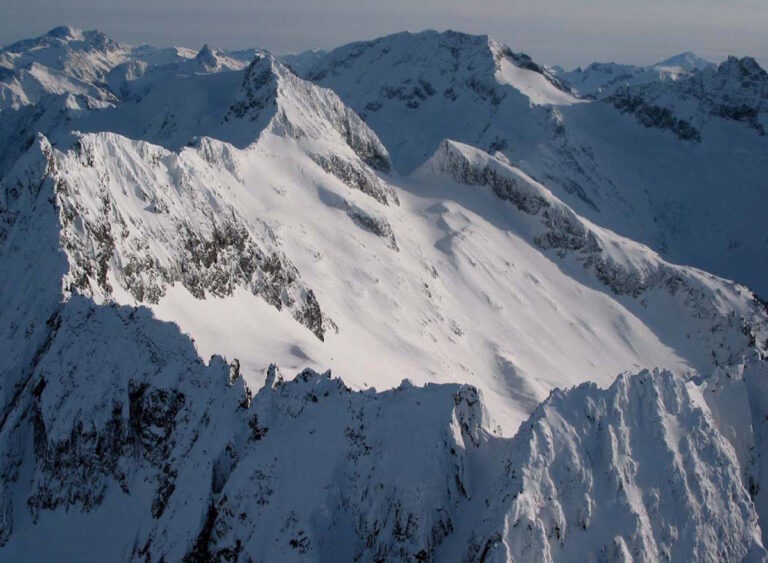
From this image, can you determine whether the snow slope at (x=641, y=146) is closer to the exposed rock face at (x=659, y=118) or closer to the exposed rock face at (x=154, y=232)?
the exposed rock face at (x=659, y=118)

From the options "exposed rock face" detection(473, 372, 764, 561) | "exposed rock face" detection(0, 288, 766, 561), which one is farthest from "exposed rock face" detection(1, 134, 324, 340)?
"exposed rock face" detection(473, 372, 764, 561)

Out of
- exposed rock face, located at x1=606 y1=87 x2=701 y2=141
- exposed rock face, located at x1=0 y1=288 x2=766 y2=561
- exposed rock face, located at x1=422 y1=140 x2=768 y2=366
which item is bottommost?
exposed rock face, located at x1=422 y1=140 x2=768 y2=366

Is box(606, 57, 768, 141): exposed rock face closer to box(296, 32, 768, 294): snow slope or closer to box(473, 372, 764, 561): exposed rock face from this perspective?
box(296, 32, 768, 294): snow slope

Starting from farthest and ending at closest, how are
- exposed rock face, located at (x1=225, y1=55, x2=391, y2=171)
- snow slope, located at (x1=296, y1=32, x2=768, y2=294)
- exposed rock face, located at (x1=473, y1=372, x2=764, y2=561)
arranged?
snow slope, located at (x1=296, y1=32, x2=768, y2=294)
exposed rock face, located at (x1=225, y1=55, x2=391, y2=171)
exposed rock face, located at (x1=473, y1=372, x2=764, y2=561)

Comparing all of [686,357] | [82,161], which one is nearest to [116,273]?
[82,161]

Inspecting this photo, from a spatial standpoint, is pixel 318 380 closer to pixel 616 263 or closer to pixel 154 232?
pixel 154 232

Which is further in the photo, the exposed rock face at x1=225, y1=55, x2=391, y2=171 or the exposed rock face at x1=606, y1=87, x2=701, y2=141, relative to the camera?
the exposed rock face at x1=606, y1=87, x2=701, y2=141

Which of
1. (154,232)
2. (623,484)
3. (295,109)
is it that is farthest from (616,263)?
(623,484)

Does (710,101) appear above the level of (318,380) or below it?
above
